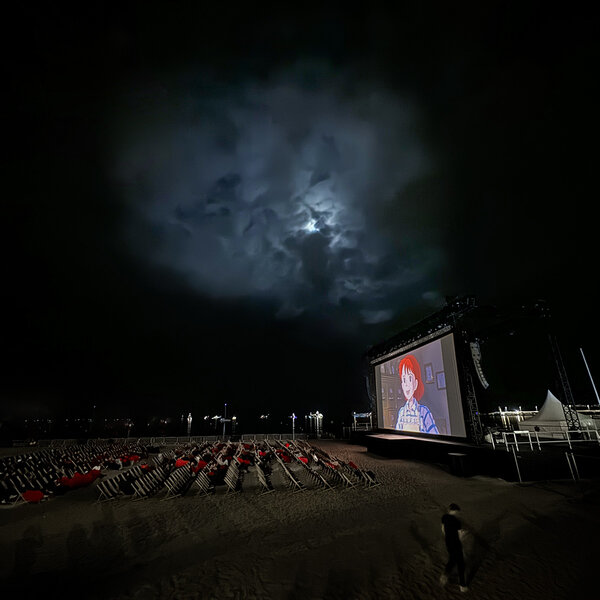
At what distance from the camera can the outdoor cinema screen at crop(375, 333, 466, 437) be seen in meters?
15.1

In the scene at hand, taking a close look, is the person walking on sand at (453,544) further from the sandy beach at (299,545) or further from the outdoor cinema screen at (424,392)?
the outdoor cinema screen at (424,392)

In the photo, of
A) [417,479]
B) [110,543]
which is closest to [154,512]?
[110,543]

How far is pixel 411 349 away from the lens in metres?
19.2

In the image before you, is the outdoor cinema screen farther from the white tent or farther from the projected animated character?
the white tent

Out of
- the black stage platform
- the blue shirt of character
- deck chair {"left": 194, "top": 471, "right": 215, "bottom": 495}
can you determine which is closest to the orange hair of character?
the blue shirt of character

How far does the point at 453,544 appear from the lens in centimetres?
→ 465

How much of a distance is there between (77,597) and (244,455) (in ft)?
41.1

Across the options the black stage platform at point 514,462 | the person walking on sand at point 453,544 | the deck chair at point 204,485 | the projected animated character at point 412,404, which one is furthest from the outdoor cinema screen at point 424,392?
the deck chair at point 204,485

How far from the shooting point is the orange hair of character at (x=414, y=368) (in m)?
17.8

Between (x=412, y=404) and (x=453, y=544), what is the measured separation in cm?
1504

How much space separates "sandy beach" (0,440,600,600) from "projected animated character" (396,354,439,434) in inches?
288

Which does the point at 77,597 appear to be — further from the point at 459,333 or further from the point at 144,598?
the point at 459,333

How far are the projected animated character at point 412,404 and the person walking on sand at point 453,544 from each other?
42.3ft

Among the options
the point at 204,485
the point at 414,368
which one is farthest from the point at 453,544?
the point at 414,368
